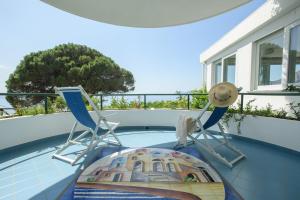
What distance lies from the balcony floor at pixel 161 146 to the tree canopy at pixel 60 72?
1032 cm

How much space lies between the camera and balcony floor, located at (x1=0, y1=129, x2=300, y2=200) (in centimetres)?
185

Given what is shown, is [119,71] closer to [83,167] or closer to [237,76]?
[237,76]

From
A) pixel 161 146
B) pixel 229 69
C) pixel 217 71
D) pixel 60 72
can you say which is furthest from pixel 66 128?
pixel 60 72

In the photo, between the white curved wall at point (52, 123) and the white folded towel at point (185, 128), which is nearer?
the white folded towel at point (185, 128)

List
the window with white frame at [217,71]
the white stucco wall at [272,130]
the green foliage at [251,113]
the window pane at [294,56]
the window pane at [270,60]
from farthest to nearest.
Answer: the window with white frame at [217,71] → the window pane at [270,60] → the window pane at [294,56] → the green foliage at [251,113] → the white stucco wall at [272,130]

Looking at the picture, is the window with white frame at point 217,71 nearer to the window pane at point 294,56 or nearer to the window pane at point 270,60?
the window pane at point 270,60

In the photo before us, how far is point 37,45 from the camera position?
13.2 meters

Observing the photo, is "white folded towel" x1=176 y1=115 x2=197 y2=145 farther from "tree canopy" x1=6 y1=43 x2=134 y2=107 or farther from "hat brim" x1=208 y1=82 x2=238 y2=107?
"tree canopy" x1=6 y1=43 x2=134 y2=107

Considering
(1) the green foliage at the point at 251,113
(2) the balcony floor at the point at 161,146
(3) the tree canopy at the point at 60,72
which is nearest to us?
(2) the balcony floor at the point at 161,146

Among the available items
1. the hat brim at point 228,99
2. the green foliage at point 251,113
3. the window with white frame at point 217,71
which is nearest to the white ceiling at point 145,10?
the hat brim at point 228,99

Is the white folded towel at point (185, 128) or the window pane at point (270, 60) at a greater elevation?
the window pane at point (270, 60)

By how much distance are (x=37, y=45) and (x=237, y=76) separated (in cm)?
1398

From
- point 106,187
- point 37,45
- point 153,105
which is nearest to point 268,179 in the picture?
point 106,187

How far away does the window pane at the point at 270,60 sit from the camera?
430cm
